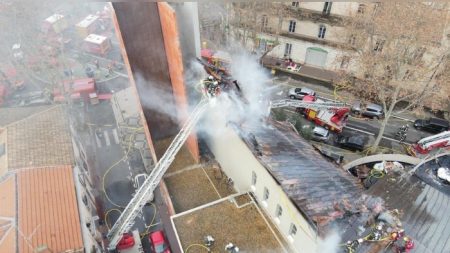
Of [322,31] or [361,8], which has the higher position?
[361,8]

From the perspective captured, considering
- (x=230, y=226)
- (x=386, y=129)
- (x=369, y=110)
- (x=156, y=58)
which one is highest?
(x=156, y=58)

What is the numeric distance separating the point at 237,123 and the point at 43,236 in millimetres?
9701

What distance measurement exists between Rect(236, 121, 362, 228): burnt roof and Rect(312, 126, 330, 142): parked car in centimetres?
807

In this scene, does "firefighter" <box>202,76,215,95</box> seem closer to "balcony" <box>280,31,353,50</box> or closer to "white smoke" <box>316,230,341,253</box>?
"white smoke" <box>316,230,341,253</box>

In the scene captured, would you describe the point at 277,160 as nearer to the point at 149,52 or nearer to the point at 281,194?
the point at 281,194

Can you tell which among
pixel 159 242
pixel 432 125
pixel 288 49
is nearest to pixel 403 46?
pixel 432 125

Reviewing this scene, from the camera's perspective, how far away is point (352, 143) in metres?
24.8

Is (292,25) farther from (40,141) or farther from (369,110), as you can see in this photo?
(40,141)

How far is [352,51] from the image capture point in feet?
93.2

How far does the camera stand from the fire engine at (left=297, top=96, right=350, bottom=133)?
26047 mm

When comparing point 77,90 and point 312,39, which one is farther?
point 312,39

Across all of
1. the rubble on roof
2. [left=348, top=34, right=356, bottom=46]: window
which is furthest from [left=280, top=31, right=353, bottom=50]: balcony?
the rubble on roof

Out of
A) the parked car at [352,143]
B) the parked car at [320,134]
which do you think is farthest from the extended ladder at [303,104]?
the parked car at [352,143]

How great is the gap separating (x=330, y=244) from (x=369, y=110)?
17739 mm
